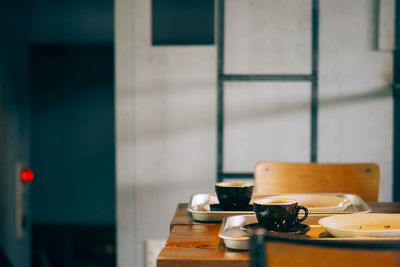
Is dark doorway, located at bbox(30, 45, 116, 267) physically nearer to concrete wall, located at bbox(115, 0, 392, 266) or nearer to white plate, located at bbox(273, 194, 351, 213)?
concrete wall, located at bbox(115, 0, 392, 266)

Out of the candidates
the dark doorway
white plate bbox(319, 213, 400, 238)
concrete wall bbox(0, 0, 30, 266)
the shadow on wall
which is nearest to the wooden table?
white plate bbox(319, 213, 400, 238)

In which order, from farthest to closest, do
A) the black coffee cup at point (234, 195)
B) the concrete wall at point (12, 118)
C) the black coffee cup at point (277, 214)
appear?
1. the concrete wall at point (12, 118)
2. the black coffee cup at point (234, 195)
3. the black coffee cup at point (277, 214)

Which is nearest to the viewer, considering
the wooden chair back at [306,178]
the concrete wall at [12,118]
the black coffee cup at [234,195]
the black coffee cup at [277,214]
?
the black coffee cup at [277,214]

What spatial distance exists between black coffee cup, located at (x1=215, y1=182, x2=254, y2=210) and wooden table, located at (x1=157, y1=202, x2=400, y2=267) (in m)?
0.08

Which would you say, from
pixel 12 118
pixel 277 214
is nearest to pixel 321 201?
pixel 277 214

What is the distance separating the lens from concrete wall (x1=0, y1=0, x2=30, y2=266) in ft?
11.0

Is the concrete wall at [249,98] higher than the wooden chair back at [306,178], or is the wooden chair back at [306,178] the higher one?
the concrete wall at [249,98]

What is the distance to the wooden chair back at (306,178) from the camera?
6.55 feet

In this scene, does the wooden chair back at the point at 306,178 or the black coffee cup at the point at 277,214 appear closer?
the black coffee cup at the point at 277,214

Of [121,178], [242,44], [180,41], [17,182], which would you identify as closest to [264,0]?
[242,44]

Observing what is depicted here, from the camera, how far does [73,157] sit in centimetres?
477

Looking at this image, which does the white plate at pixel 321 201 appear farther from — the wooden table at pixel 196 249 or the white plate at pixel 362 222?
the wooden table at pixel 196 249

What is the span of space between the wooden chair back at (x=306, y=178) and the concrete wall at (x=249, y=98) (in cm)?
87

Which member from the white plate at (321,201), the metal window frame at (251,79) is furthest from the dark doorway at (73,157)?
the white plate at (321,201)
